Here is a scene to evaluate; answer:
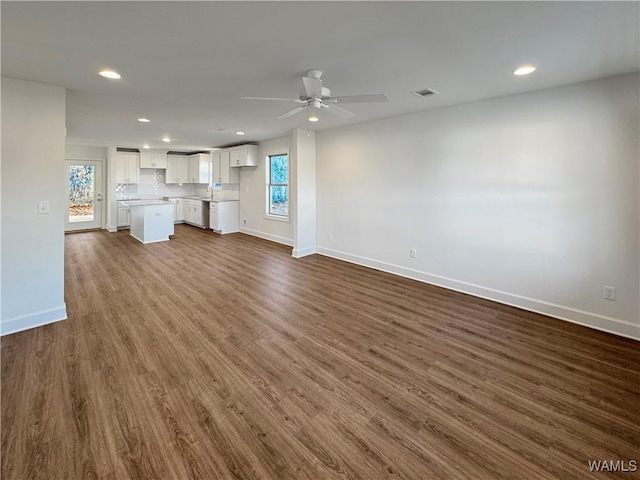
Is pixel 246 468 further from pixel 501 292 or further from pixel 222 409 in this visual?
pixel 501 292

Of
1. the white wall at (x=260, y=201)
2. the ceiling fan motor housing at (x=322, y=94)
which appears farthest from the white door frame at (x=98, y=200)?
the ceiling fan motor housing at (x=322, y=94)

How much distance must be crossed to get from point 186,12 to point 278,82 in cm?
122

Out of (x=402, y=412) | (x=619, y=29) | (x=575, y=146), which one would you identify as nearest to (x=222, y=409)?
(x=402, y=412)

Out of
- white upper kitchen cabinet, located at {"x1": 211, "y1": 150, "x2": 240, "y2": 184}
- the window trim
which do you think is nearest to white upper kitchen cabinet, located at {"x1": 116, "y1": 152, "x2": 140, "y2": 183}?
white upper kitchen cabinet, located at {"x1": 211, "y1": 150, "x2": 240, "y2": 184}

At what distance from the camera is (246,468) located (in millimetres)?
1499

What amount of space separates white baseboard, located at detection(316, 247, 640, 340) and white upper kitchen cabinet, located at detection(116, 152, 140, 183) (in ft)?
24.7

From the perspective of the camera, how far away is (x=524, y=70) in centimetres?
271

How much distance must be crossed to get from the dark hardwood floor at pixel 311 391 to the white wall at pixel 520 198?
0.41m

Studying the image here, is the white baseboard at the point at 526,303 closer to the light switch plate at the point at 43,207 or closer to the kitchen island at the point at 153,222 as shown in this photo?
the light switch plate at the point at 43,207

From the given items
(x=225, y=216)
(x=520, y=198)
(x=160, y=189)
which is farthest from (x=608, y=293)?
(x=160, y=189)

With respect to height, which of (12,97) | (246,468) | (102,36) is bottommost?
(246,468)

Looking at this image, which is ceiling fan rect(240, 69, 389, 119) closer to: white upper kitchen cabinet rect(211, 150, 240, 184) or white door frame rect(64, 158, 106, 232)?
white upper kitchen cabinet rect(211, 150, 240, 184)

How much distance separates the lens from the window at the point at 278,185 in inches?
265

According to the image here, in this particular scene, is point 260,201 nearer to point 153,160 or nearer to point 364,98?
point 153,160
